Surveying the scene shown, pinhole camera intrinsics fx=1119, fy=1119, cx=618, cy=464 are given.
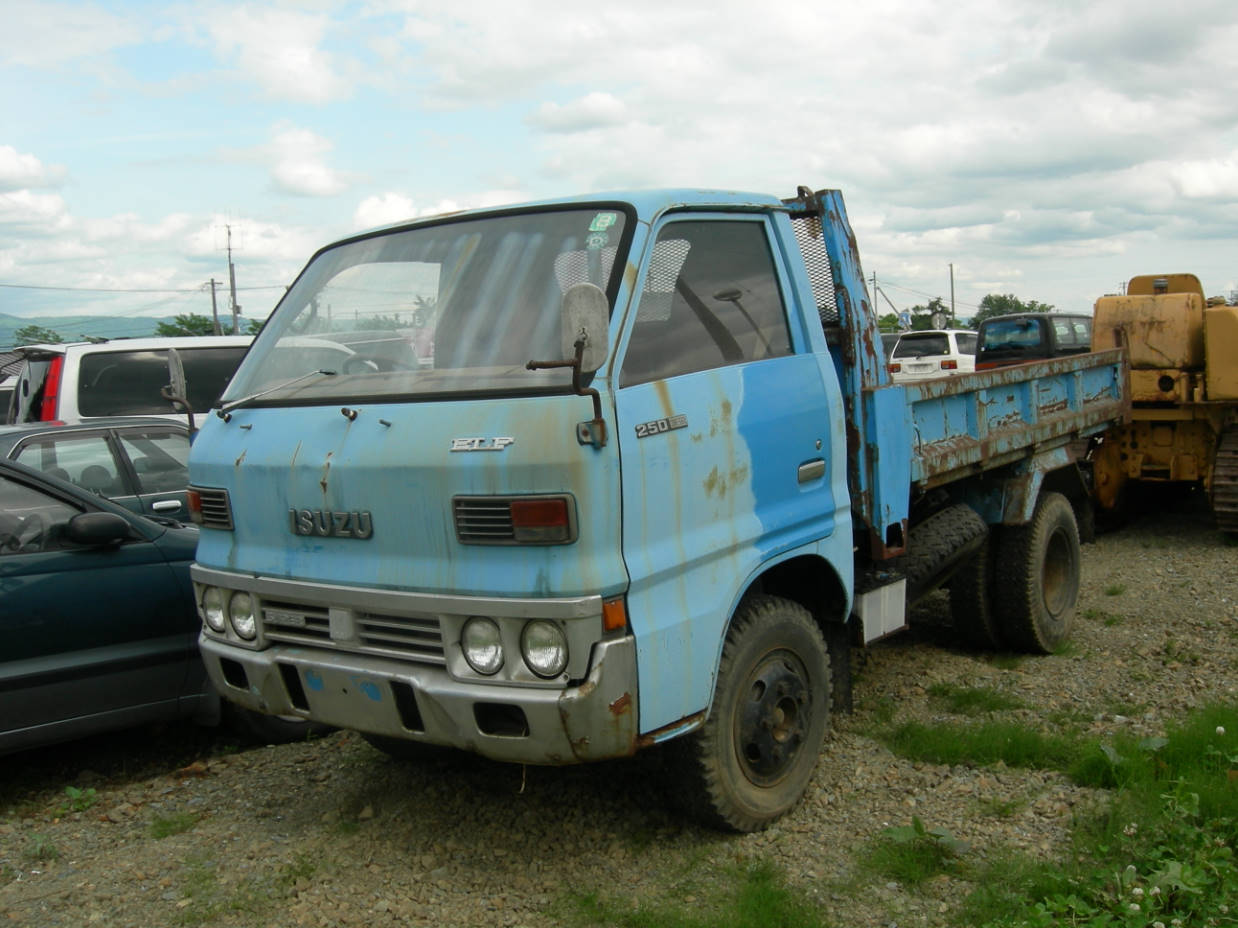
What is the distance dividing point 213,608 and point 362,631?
780 mm

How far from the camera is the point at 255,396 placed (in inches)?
152

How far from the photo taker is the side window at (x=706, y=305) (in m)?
3.51

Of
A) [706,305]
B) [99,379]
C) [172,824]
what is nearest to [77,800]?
[172,824]

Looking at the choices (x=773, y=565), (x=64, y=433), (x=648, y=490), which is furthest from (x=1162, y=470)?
(x=64, y=433)

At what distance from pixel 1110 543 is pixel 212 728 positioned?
7.36 meters

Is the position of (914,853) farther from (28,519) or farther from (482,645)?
(28,519)

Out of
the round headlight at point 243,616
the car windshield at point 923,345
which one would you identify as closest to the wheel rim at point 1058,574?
the round headlight at point 243,616

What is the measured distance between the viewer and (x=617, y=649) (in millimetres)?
3105

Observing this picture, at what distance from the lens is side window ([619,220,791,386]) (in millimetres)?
3506

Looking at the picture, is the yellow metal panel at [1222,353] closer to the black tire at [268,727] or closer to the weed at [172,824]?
the black tire at [268,727]

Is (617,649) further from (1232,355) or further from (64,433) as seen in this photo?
(1232,355)

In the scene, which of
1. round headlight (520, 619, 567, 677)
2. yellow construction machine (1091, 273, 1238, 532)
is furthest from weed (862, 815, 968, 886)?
yellow construction machine (1091, 273, 1238, 532)

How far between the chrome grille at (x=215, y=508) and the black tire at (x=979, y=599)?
382 cm

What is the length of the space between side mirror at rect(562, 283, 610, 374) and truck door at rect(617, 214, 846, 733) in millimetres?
236
